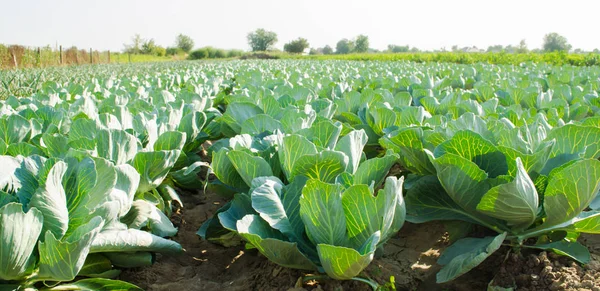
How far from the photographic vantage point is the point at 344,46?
343 feet

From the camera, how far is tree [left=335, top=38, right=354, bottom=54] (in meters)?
98.2

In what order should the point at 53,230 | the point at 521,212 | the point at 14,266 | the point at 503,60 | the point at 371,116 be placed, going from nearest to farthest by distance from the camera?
1. the point at 14,266
2. the point at 53,230
3. the point at 521,212
4. the point at 371,116
5. the point at 503,60

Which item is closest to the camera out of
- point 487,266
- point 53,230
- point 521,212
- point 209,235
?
point 53,230

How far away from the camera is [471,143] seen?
1573 millimetres

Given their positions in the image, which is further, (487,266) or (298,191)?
(487,266)

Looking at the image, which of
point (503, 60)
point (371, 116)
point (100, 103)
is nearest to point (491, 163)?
point (371, 116)

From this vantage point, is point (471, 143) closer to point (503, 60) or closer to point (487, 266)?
point (487, 266)

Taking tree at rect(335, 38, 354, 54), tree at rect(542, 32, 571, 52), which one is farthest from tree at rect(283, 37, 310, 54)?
tree at rect(542, 32, 571, 52)

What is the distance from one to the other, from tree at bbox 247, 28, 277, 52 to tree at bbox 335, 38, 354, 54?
825 inches

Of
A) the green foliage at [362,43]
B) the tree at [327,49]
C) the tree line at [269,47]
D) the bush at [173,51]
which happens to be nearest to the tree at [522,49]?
the tree line at [269,47]

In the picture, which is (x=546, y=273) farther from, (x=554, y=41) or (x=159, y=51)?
(x=554, y=41)

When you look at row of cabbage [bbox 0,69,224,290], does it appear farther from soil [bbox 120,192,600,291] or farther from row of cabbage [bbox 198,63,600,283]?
row of cabbage [bbox 198,63,600,283]

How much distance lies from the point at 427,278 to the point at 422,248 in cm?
28

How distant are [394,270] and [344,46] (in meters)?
106
